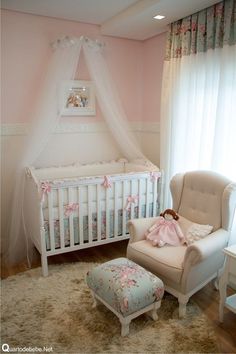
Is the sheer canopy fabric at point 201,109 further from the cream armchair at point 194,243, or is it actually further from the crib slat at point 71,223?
the crib slat at point 71,223

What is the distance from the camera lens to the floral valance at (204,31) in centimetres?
259

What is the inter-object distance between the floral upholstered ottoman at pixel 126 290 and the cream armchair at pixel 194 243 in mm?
181

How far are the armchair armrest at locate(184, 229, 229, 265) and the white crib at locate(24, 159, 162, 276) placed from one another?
109 centimetres

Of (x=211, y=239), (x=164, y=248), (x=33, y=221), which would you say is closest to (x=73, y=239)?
(x=33, y=221)

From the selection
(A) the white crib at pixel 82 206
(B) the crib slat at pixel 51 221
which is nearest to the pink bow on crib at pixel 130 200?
(A) the white crib at pixel 82 206

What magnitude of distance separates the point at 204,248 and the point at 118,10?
2.52 metres

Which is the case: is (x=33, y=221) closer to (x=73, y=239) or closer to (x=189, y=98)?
(x=73, y=239)

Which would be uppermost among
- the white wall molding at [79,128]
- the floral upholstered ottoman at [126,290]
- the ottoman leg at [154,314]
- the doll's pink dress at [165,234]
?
the white wall molding at [79,128]

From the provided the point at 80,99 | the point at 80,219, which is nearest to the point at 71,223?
the point at 80,219

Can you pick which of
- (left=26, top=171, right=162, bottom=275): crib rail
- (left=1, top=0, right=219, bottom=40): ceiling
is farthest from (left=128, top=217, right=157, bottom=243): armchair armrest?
(left=1, top=0, right=219, bottom=40): ceiling

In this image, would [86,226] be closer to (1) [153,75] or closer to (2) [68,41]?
(2) [68,41]

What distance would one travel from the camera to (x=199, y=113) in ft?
10.1

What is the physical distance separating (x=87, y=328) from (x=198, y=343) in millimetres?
798

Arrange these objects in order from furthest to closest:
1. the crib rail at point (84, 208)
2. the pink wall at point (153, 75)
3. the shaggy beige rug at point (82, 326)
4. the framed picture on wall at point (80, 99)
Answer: the pink wall at point (153, 75) < the framed picture on wall at point (80, 99) < the crib rail at point (84, 208) < the shaggy beige rug at point (82, 326)
